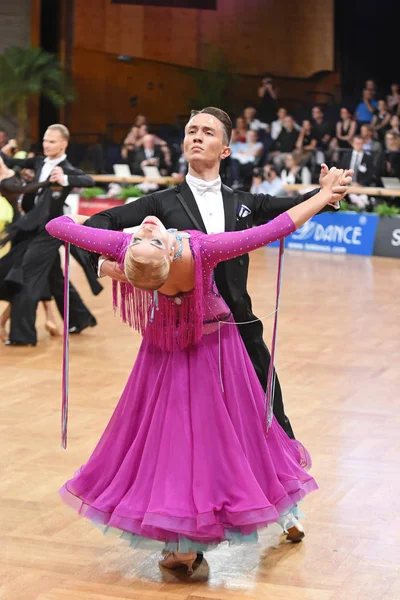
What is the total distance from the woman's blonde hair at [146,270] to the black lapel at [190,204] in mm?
521

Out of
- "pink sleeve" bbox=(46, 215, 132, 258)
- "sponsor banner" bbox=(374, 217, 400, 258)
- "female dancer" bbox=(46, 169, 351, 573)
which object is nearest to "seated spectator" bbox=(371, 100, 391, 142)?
"sponsor banner" bbox=(374, 217, 400, 258)

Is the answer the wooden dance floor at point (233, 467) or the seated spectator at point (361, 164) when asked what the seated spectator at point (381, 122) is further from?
the wooden dance floor at point (233, 467)

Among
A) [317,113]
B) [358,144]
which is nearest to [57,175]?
[358,144]

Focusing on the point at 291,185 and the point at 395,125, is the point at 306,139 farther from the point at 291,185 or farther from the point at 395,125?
the point at 395,125

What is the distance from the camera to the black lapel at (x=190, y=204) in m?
3.49

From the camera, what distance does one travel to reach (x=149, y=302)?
11.0ft

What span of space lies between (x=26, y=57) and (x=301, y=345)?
11055 mm

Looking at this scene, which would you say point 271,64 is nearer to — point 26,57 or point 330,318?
point 26,57

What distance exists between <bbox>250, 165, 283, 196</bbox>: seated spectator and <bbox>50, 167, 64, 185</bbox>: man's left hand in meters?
7.21

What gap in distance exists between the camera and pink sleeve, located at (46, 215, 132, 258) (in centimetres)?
319

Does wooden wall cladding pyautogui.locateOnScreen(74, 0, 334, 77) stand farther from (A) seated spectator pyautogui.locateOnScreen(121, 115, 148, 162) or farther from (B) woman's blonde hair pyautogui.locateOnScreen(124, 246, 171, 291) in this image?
(B) woman's blonde hair pyautogui.locateOnScreen(124, 246, 171, 291)

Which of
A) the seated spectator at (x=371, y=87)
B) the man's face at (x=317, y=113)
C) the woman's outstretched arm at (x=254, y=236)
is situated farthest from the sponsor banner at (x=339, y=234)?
the woman's outstretched arm at (x=254, y=236)

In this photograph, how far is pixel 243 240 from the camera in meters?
3.13

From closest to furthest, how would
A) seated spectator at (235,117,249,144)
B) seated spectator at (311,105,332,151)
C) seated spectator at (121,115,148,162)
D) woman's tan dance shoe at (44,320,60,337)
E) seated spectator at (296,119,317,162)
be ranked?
woman's tan dance shoe at (44,320,60,337)
seated spectator at (296,119,317,162)
seated spectator at (311,105,332,151)
seated spectator at (235,117,249,144)
seated spectator at (121,115,148,162)
